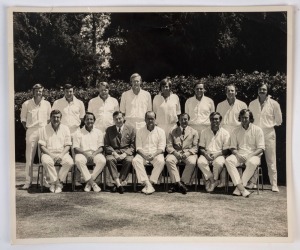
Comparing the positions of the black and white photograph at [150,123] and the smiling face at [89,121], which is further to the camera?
the smiling face at [89,121]

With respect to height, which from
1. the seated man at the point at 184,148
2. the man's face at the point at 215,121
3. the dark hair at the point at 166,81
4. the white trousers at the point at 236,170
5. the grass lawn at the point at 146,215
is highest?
the dark hair at the point at 166,81

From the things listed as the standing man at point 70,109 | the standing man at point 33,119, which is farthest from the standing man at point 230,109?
the standing man at point 33,119

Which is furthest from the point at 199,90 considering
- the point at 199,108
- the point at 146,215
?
the point at 146,215

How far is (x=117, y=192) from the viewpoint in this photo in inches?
137

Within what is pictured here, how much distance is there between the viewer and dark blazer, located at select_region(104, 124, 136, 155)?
3.51 m

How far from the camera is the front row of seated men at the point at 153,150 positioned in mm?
3482

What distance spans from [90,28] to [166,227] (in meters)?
1.24

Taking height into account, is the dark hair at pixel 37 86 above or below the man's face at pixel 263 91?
above

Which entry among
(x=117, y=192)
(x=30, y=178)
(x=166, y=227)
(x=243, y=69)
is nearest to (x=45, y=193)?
(x=30, y=178)

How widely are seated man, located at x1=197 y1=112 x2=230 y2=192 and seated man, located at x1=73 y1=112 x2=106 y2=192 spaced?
1.96 feet

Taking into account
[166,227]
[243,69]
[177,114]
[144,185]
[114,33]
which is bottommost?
[166,227]

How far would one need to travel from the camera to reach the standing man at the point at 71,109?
3.46 meters

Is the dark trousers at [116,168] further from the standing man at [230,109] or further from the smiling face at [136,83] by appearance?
the standing man at [230,109]

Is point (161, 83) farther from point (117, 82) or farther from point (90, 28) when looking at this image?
point (90, 28)
